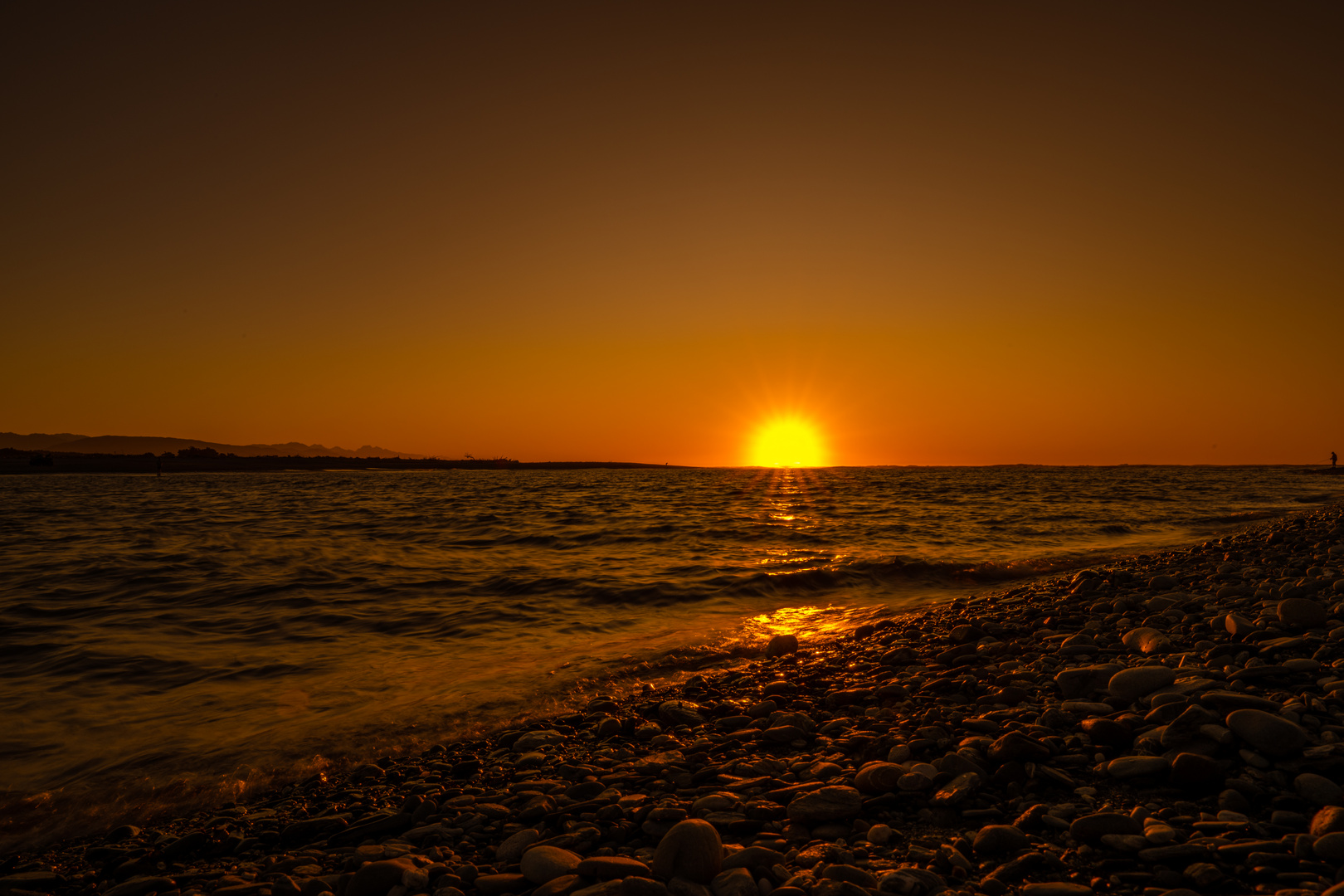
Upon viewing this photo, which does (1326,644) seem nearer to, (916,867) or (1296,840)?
(1296,840)

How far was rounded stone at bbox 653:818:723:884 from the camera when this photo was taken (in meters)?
3.03

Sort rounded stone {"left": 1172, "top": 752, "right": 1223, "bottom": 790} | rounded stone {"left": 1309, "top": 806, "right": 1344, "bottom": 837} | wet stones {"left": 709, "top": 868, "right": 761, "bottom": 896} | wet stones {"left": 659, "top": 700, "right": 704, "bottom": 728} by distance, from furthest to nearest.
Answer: wet stones {"left": 659, "top": 700, "right": 704, "bottom": 728}, rounded stone {"left": 1172, "top": 752, "right": 1223, "bottom": 790}, wet stones {"left": 709, "top": 868, "right": 761, "bottom": 896}, rounded stone {"left": 1309, "top": 806, "right": 1344, "bottom": 837}

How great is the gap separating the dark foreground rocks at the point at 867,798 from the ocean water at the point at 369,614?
115 centimetres

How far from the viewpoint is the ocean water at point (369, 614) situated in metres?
5.67

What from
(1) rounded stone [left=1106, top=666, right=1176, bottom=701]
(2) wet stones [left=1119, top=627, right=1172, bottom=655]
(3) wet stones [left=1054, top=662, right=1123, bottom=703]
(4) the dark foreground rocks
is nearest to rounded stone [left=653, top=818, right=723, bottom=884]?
A: (4) the dark foreground rocks

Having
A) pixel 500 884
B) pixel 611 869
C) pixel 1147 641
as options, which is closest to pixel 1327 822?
pixel 611 869

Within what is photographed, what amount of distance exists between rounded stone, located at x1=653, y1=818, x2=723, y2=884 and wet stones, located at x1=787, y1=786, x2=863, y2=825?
569 millimetres

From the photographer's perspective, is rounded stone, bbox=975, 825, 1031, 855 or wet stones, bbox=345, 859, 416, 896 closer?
rounded stone, bbox=975, 825, 1031, 855

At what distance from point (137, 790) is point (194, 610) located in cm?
695

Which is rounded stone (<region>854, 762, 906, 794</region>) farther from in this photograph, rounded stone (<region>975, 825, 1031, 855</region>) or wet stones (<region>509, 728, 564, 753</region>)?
wet stones (<region>509, 728, 564, 753</region>)

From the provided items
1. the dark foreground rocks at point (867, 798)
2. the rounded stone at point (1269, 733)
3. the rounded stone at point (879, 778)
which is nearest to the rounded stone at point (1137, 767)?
the dark foreground rocks at point (867, 798)

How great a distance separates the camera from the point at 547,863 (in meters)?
3.21

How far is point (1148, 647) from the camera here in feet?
19.1

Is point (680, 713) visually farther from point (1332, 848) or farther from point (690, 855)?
point (1332, 848)
